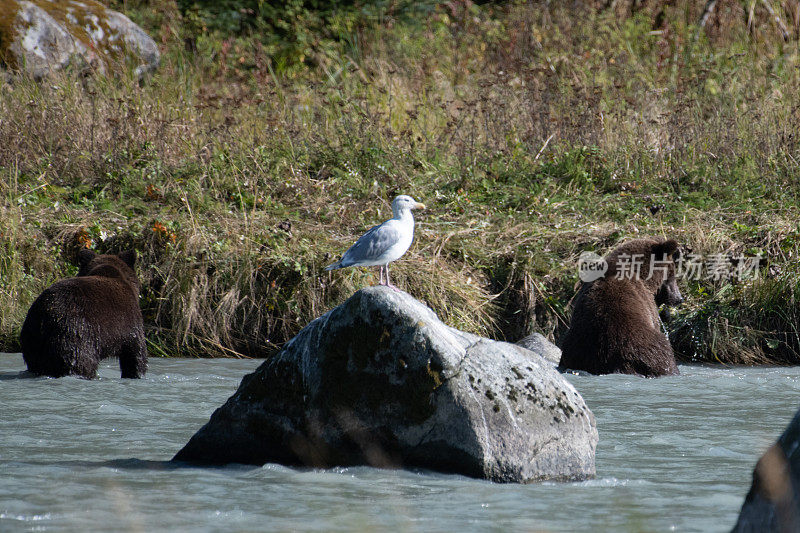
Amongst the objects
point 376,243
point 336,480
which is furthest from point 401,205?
point 336,480

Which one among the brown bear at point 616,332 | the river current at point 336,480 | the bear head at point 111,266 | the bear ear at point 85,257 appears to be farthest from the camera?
the bear ear at point 85,257

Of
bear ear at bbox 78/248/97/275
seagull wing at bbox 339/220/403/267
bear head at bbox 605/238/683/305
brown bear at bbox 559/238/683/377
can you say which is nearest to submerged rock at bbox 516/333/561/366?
brown bear at bbox 559/238/683/377

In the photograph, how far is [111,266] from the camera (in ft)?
27.3

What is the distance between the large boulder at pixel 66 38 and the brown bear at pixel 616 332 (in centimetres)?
879

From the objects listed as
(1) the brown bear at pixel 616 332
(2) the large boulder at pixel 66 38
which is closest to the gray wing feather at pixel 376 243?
(1) the brown bear at pixel 616 332

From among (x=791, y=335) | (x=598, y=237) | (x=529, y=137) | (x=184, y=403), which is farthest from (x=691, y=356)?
(x=184, y=403)

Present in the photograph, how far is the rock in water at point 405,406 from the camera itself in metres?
5.02

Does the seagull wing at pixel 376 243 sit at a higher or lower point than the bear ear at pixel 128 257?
higher

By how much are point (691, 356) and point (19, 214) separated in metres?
6.81

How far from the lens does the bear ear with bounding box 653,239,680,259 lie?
8.57 meters

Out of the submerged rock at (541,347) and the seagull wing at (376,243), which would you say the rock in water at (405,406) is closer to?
the seagull wing at (376,243)

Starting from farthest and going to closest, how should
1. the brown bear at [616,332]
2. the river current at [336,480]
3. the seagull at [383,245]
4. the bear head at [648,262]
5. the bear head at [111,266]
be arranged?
the bear head at [648,262] → the bear head at [111,266] → the brown bear at [616,332] → the seagull at [383,245] → the river current at [336,480]

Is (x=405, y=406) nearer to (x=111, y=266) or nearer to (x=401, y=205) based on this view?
(x=401, y=205)

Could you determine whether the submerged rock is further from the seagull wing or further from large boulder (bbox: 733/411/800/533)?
large boulder (bbox: 733/411/800/533)
